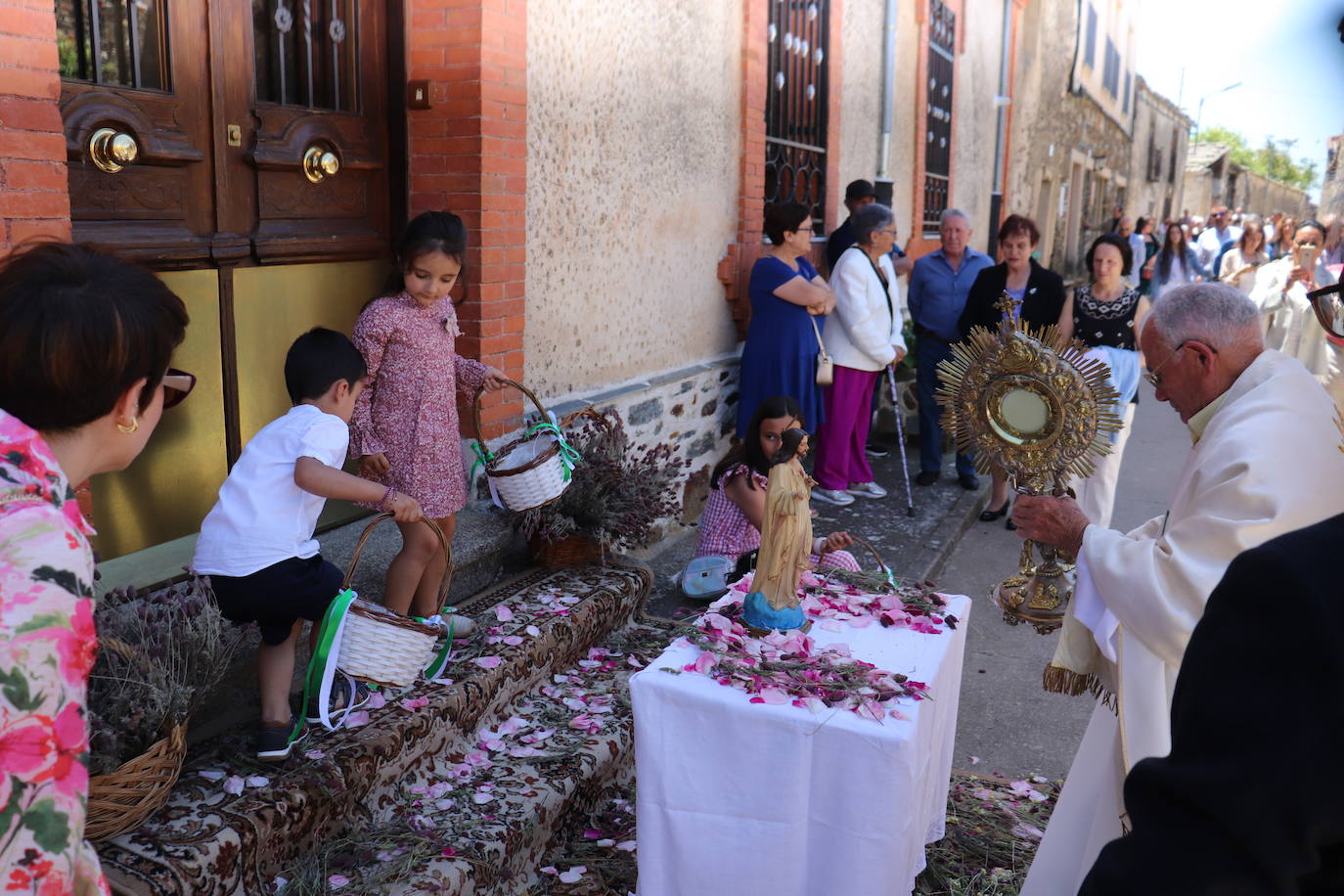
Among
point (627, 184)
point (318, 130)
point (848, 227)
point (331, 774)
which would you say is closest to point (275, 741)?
point (331, 774)

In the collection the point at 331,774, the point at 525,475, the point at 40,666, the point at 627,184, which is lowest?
the point at 331,774

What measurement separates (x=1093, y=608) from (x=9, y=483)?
235 centimetres

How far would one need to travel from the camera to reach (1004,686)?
15.9ft

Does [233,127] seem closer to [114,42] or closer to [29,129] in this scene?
[114,42]

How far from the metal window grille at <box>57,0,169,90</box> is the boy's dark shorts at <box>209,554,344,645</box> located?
175 centimetres

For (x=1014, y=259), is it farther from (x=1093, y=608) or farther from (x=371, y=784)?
(x=371, y=784)

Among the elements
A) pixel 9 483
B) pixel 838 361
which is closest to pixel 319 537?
pixel 9 483

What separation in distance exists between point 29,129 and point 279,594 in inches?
54.3

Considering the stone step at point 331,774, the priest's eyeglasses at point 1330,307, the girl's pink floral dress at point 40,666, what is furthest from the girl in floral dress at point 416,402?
the priest's eyeglasses at point 1330,307

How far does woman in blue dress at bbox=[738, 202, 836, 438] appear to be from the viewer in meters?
6.75

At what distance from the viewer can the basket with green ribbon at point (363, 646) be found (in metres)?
2.90

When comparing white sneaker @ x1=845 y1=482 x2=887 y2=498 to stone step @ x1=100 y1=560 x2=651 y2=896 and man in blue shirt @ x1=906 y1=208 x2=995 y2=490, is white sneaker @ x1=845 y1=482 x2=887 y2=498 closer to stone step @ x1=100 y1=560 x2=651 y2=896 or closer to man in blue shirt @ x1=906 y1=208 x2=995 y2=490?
man in blue shirt @ x1=906 y1=208 x2=995 y2=490

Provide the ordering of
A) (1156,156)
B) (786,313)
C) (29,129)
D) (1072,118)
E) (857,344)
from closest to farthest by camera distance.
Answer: (29,129) → (786,313) → (857,344) → (1072,118) → (1156,156)

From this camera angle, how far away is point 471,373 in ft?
13.6
